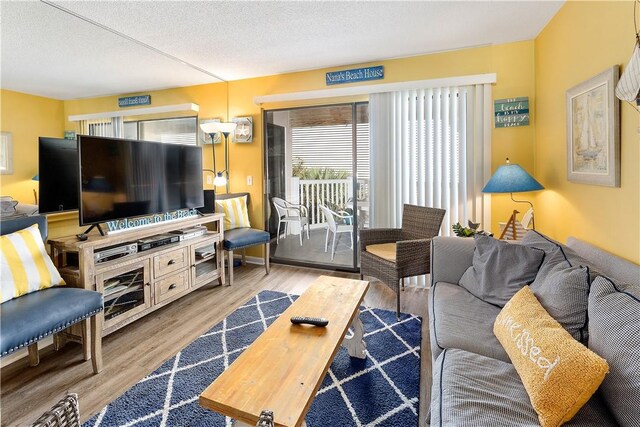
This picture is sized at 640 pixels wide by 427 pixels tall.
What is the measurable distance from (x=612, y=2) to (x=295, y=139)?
9.93 feet

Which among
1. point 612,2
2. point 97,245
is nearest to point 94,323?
point 97,245

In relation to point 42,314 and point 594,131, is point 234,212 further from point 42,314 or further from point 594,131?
point 594,131

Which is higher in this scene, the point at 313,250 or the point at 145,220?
the point at 145,220

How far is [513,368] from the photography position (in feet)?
4.28

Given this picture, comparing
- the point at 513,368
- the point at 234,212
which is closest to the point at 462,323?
the point at 513,368

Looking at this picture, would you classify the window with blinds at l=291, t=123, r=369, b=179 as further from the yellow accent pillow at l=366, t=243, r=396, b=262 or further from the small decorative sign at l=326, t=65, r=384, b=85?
the yellow accent pillow at l=366, t=243, r=396, b=262

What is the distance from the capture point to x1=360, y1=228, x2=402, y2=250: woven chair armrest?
3180 millimetres

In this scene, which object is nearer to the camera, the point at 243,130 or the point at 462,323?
the point at 462,323

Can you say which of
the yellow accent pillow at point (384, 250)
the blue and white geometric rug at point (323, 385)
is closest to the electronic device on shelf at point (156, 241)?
the blue and white geometric rug at point (323, 385)

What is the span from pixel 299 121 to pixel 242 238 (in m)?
1.65

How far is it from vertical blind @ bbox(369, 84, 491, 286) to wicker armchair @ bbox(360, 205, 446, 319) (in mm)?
309

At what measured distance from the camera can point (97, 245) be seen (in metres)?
2.13

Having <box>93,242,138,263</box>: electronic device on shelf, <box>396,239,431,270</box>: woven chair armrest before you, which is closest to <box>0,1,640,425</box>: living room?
<box>93,242,138,263</box>: electronic device on shelf

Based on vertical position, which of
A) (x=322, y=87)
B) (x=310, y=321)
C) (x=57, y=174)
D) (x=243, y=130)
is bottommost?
(x=310, y=321)
